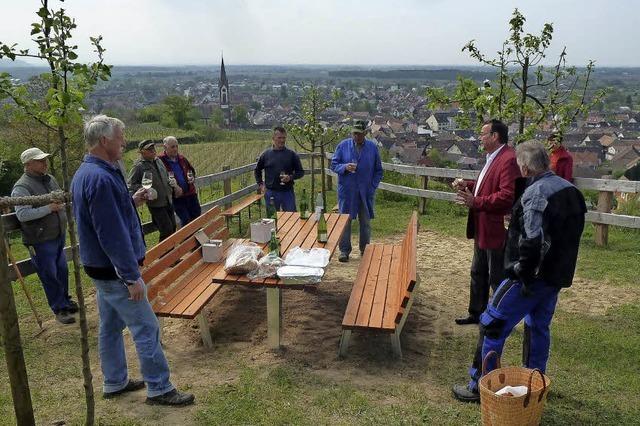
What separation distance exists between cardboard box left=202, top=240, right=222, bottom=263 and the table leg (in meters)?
1.01

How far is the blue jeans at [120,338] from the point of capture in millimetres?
3328

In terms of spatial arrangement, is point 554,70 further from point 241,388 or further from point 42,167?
point 42,167

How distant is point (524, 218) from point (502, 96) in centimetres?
333

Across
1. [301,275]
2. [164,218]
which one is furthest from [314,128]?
[301,275]

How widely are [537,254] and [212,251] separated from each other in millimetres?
3000

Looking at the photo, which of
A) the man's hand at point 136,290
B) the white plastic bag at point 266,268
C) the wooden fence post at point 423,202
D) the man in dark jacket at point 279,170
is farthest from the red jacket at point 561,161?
the man's hand at point 136,290

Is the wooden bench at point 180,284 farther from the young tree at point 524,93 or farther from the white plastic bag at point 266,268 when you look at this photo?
the young tree at point 524,93

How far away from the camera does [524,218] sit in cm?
310

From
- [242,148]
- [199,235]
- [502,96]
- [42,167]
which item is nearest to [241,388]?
[199,235]

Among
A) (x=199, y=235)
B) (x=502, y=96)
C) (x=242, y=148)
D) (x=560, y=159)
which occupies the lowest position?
(x=242, y=148)

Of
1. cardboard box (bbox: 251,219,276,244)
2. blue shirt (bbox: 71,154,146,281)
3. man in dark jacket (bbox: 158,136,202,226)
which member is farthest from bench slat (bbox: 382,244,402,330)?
man in dark jacket (bbox: 158,136,202,226)

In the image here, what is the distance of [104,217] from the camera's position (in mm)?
3039

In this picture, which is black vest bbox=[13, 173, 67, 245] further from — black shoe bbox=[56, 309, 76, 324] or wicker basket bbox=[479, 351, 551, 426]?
wicker basket bbox=[479, 351, 551, 426]

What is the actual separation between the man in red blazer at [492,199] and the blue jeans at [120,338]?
98.8 inches
